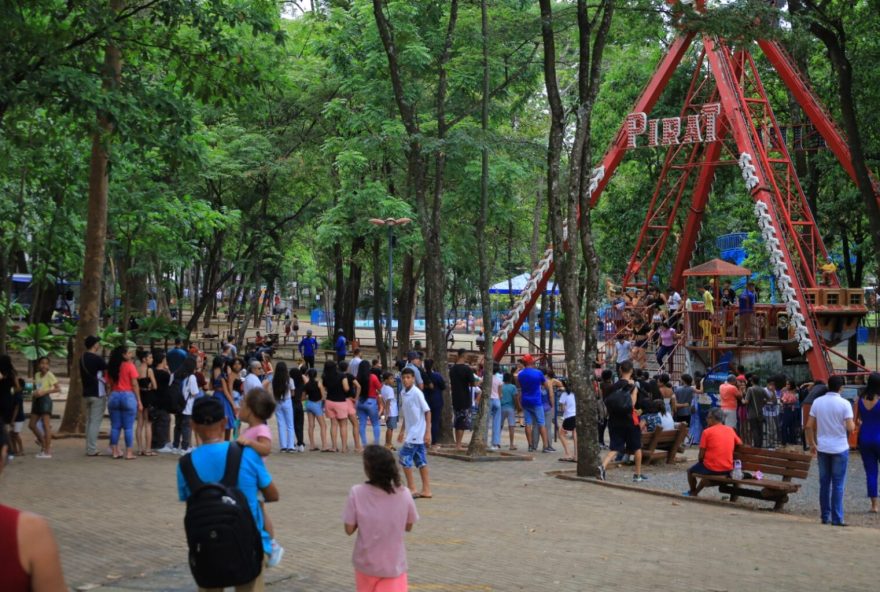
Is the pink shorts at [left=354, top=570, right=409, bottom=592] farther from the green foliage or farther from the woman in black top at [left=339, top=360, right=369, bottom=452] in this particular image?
the green foliage

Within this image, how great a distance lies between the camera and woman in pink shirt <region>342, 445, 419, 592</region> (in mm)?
6441

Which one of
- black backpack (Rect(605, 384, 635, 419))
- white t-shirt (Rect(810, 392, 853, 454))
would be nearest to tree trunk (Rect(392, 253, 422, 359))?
black backpack (Rect(605, 384, 635, 419))

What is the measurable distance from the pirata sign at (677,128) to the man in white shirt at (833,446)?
65.2 feet

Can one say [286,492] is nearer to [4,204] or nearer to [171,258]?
[4,204]

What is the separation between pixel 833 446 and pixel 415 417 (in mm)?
4980

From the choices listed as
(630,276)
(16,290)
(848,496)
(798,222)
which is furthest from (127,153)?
(16,290)

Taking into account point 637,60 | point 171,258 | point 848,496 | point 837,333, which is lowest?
point 848,496

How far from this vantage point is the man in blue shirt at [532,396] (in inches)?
776

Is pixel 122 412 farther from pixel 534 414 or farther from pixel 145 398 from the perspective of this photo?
pixel 534 414

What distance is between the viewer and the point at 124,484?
1440 cm

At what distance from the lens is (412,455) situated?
13680 millimetres

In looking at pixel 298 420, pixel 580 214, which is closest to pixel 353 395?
pixel 298 420

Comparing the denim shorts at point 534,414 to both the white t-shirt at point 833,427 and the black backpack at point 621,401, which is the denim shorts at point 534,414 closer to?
the black backpack at point 621,401

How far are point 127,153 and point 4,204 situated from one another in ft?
22.1
